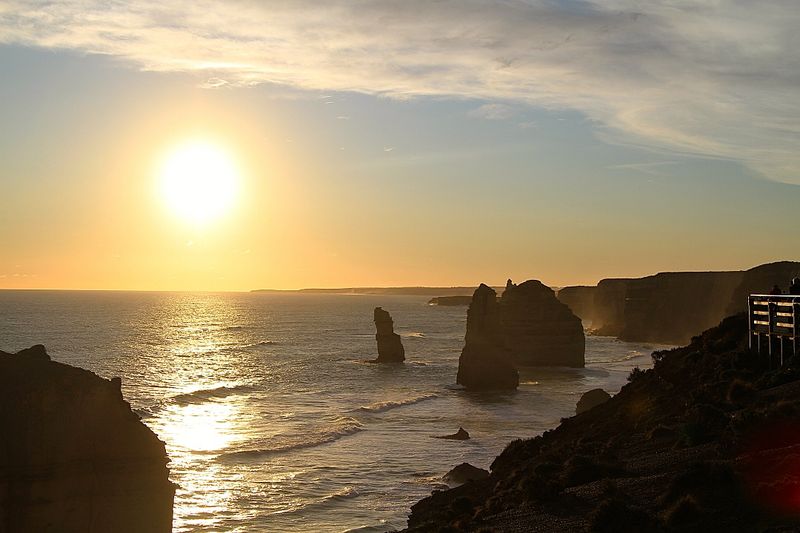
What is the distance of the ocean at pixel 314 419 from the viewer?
3488cm

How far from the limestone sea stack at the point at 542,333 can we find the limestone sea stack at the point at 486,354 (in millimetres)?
22932

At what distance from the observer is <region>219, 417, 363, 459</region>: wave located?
46.1 meters

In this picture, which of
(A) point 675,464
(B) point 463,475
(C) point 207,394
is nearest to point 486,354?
(C) point 207,394

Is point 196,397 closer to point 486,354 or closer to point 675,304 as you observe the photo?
point 486,354

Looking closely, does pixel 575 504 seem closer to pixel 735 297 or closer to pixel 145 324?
pixel 735 297

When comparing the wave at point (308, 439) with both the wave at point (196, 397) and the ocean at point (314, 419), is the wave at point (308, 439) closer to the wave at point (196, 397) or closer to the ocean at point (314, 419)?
Answer: the ocean at point (314, 419)

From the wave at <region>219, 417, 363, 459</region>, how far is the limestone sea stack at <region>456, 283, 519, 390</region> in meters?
18.8

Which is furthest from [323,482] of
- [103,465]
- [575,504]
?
[575,504]

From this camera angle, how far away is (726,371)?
21922 millimetres

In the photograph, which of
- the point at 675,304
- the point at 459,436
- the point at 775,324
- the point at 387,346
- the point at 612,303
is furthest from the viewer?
the point at 612,303

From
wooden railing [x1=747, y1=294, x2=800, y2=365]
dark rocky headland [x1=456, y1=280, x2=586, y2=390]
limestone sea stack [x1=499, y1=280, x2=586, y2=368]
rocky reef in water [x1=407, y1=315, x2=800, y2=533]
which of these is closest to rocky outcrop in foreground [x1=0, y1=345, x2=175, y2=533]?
rocky reef in water [x1=407, y1=315, x2=800, y2=533]

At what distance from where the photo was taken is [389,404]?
66.2 metres

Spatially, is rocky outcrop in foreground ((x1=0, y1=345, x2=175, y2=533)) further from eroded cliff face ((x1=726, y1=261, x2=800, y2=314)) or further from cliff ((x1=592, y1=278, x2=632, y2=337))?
cliff ((x1=592, y1=278, x2=632, y2=337))

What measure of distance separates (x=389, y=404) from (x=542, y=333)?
127ft
